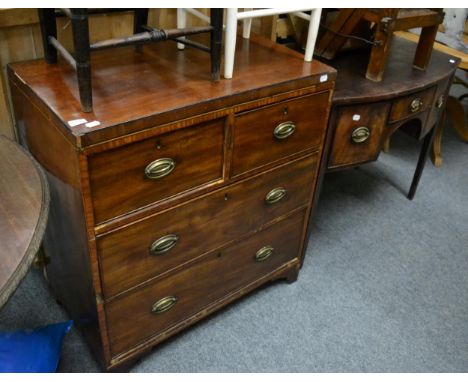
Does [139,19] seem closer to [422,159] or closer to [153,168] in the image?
[153,168]

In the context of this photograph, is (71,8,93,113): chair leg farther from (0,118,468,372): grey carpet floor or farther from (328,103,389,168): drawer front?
(0,118,468,372): grey carpet floor

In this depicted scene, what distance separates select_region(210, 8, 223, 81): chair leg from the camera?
40.9 inches

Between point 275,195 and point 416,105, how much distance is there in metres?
0.65

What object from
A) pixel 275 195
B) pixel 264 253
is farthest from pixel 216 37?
pixel 264 253

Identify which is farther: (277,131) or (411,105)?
(411,105)

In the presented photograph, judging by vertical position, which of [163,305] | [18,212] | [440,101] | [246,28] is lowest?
[163,305]

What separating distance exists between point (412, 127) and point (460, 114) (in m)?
1.09

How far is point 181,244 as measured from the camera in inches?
48.4

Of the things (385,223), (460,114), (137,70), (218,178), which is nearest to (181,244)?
(218,178)

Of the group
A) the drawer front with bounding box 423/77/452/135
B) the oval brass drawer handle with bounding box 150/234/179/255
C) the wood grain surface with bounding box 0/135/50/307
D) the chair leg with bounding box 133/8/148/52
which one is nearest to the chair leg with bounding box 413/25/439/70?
the drawer front with bounding box 423/77/452/135

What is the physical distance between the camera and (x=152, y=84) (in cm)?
106

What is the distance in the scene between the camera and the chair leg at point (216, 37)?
3.41ft

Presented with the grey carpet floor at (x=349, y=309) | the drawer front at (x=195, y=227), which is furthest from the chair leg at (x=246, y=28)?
the grey carpet floor at (x=349, y=309)

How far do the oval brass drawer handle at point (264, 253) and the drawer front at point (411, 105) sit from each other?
0.60 meters
